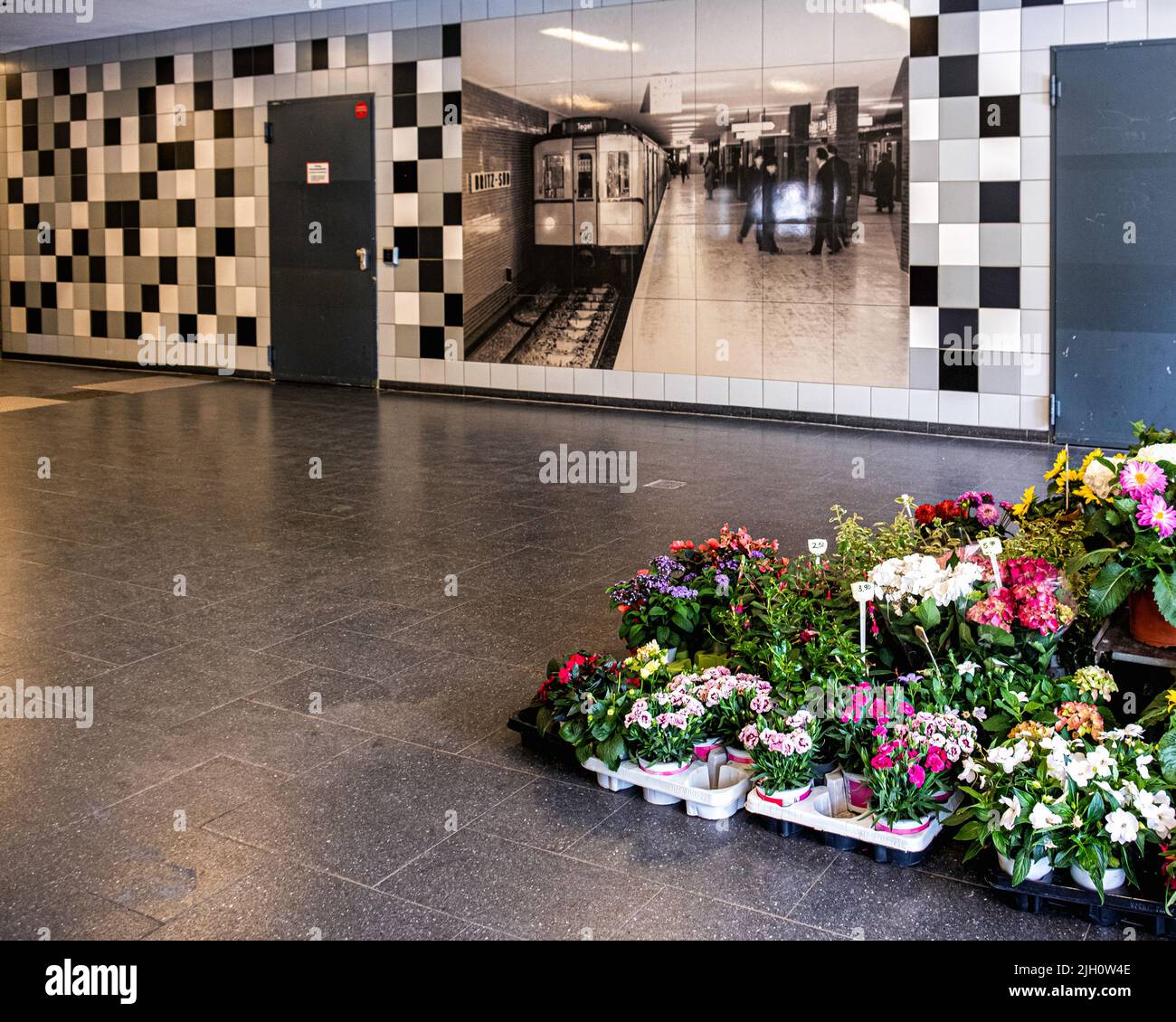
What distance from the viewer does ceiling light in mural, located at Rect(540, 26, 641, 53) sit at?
8.60 m

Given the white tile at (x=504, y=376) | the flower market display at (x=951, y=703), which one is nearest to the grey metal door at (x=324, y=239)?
the white tile at (x=504, y=376)

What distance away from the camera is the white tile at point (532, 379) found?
30.8 ft

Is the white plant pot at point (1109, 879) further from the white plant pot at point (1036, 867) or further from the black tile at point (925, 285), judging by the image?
the black tile at point (925, 285)

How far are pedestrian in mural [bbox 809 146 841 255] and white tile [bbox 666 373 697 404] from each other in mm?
1248

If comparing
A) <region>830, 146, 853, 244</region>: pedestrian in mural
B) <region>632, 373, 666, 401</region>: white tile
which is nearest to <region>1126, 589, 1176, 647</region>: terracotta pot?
<region>830, 146, 853, 244</region>: pedestrian in mural

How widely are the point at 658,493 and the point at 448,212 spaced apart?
4291 mm

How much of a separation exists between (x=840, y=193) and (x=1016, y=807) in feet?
20.5

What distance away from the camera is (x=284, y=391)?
10.1 metres

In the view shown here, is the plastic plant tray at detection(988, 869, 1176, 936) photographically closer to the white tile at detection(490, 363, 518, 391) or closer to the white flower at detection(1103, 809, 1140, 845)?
the white flower at detection(1103, 809, 1140, 845)

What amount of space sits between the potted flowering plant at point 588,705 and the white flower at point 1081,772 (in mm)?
925

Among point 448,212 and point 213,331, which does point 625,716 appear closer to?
point 448,212

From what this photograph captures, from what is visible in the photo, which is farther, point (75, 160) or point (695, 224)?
point (75, 160)
